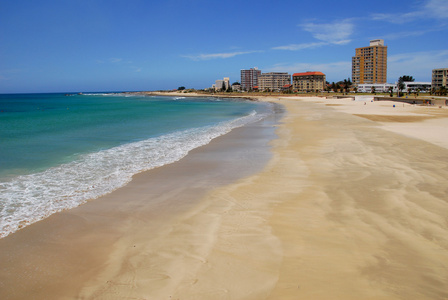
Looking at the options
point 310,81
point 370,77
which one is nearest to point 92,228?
point 370,77

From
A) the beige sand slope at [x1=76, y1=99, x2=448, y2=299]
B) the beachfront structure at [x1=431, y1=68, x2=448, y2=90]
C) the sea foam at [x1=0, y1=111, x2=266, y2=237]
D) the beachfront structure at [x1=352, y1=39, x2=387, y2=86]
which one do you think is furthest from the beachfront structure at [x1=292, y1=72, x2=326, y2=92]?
the beige sand slope at [x1=76, y1=99, x2=448, y2=299]

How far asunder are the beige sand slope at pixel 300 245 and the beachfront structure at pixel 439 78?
113m

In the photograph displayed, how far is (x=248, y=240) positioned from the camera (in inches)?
202

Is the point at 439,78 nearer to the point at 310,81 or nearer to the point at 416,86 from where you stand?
the point at 416,86

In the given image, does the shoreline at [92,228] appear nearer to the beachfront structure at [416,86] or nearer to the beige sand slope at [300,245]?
the beige sand slope at [300,245]

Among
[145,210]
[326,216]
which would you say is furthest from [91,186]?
[326,216]

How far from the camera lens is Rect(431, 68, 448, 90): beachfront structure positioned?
9850 cm

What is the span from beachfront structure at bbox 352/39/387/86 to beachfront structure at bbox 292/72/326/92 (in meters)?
14.8

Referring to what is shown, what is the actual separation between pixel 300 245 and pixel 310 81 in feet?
502

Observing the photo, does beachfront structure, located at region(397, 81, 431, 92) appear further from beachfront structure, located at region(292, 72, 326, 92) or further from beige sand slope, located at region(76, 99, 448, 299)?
beige sand slope, located at region(76, 99, 448, 299)

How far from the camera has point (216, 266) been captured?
14.4 feet

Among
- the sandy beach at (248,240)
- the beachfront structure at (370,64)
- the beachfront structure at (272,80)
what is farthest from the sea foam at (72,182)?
the beachfront structure at (272,80)

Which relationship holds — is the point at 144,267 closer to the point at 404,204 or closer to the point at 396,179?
the point at 404,204

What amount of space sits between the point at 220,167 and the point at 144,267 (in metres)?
6.34
